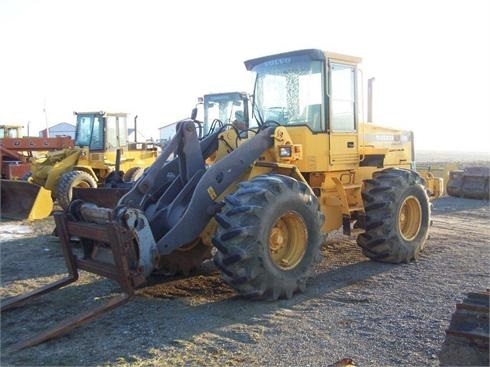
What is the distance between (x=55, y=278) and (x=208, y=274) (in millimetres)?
2043

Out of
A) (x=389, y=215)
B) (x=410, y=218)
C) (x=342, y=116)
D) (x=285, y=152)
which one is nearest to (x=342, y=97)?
(x=342, y=116)

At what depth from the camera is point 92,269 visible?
5.69 m

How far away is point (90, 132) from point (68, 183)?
2.40 meters

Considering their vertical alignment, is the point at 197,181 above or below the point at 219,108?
below

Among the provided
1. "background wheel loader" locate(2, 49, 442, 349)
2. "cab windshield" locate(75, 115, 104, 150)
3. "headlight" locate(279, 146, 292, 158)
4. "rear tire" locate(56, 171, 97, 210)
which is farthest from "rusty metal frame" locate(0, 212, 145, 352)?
"cab windshield" locate(75, 115, 104, 150)

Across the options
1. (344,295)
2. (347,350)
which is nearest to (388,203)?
(344,295)

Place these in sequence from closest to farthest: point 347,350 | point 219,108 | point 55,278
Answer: point 347,350 → point 55,278 → point 219,108

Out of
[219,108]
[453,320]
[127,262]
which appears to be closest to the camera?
[453,320]

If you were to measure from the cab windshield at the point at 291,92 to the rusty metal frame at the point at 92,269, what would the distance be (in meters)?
3.23

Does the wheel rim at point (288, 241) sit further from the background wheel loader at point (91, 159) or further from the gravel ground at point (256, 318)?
the background wheel loader at point (91, 159)

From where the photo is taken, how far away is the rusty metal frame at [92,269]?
15.9 ft

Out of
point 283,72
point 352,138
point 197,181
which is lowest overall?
point 197,181

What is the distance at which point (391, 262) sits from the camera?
A: 25.4ft

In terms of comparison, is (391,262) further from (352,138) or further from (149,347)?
(149,347)
